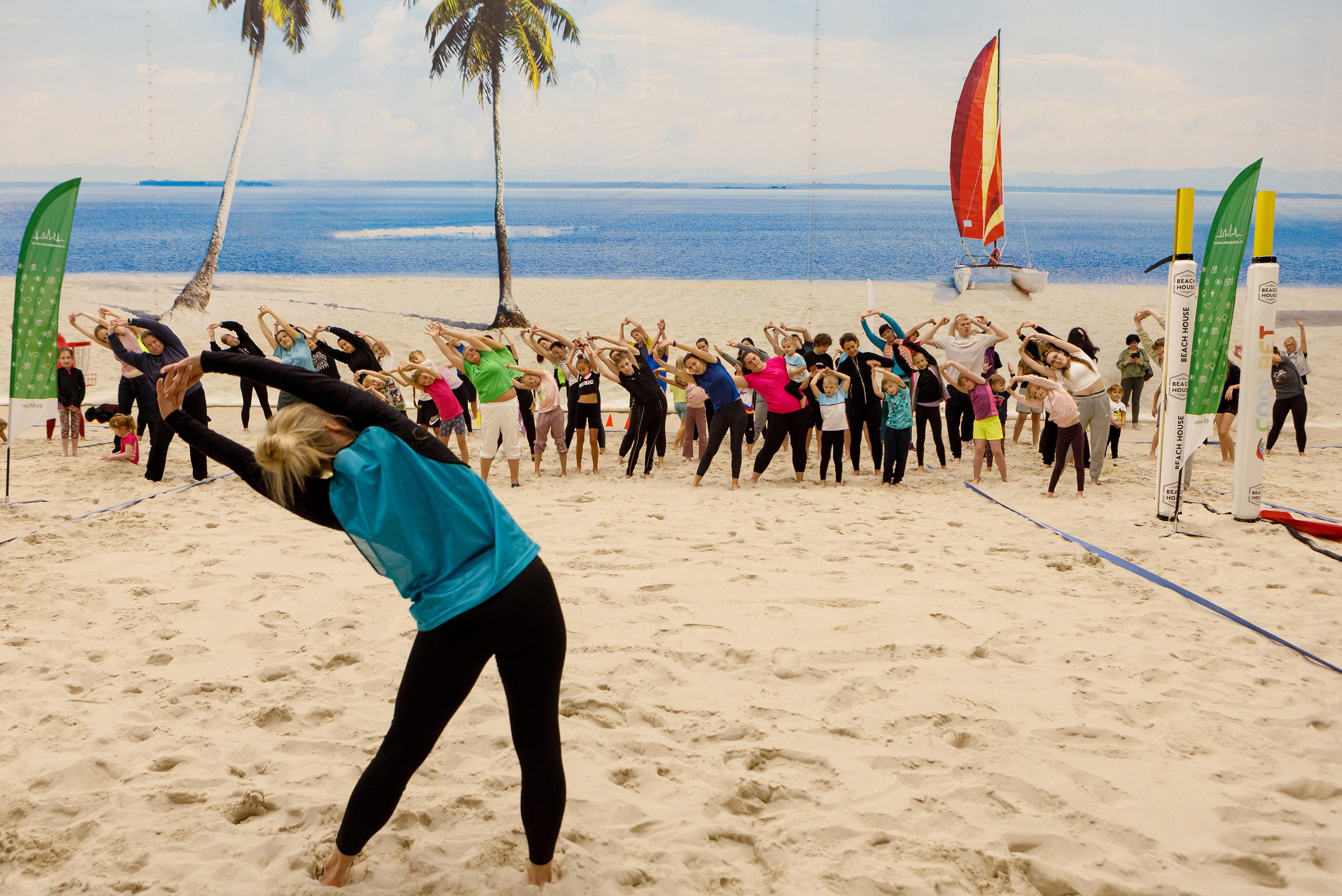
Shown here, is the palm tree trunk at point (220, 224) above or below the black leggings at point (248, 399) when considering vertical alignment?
above

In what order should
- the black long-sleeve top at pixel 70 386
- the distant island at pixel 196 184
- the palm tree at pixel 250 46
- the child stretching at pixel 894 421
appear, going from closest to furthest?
1. the child stretching at pixel 894 421
2. the black long-sleeve top at pixel 70 386
3. the distant island at pixel 196 184
4. the palm tree at pixel 250 46

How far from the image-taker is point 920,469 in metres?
8.89

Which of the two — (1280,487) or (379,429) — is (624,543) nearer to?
(379,429)

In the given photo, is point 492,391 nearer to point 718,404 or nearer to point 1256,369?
point 718,404

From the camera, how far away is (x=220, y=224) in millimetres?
14352

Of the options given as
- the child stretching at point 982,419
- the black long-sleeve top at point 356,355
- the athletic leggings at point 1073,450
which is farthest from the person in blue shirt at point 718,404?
the black long-sleeve top at point 356,355

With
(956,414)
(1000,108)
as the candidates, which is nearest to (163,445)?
(956,414)

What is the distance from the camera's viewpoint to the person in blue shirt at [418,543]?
2.01 metres

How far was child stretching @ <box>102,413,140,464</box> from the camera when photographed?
8.25 meters

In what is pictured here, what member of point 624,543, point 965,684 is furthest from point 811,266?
point 965,684

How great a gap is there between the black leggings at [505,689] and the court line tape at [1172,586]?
3.58m

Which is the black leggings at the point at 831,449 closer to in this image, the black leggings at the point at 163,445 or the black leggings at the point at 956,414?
the black leggings at the point at 956,414

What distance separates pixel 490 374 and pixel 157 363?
3077mm

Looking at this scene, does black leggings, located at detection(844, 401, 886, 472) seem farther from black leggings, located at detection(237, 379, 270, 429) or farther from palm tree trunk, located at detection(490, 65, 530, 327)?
palm tree trunk, located at detection(490, 65, 530, 327)
